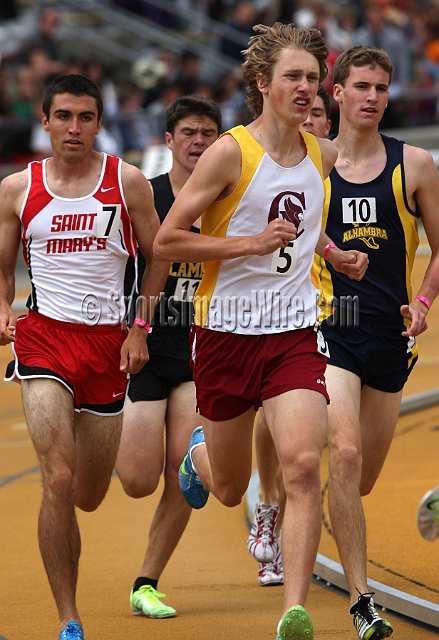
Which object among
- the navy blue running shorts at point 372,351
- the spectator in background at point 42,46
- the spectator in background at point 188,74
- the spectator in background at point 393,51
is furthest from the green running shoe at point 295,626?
the spectator in background at point 393,51

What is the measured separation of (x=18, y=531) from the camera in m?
8.07

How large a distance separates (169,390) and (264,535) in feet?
3.41

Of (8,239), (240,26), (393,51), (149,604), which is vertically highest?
(240,26)

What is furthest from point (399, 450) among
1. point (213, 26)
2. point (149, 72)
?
point (213, 26)

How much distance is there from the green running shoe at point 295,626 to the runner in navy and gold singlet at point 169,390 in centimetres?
188

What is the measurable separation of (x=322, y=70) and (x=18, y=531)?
4.27 meters

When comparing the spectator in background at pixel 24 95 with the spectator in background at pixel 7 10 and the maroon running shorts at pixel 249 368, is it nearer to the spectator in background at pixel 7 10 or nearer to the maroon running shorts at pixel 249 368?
the spectator in background at pixel 7 10

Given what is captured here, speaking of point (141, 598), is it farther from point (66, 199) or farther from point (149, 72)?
point (149, 72)

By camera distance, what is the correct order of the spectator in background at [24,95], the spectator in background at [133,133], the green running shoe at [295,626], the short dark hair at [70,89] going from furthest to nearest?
the spectator in background at [133,133]
the spectator in background at [24,95]
the short dark hair at [70,89]
the green running shoe at [295,626]

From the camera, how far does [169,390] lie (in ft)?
22.3

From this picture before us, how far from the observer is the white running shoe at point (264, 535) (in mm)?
6602

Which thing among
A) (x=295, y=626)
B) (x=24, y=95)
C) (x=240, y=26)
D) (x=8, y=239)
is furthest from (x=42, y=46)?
(x=295, y=626)

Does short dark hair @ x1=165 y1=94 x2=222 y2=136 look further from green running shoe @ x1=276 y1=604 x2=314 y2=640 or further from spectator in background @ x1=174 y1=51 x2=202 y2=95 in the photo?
spectator in background @ x1=174 y1=51 x2=202 y2=95

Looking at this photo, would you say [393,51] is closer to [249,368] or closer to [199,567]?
[199,567]
